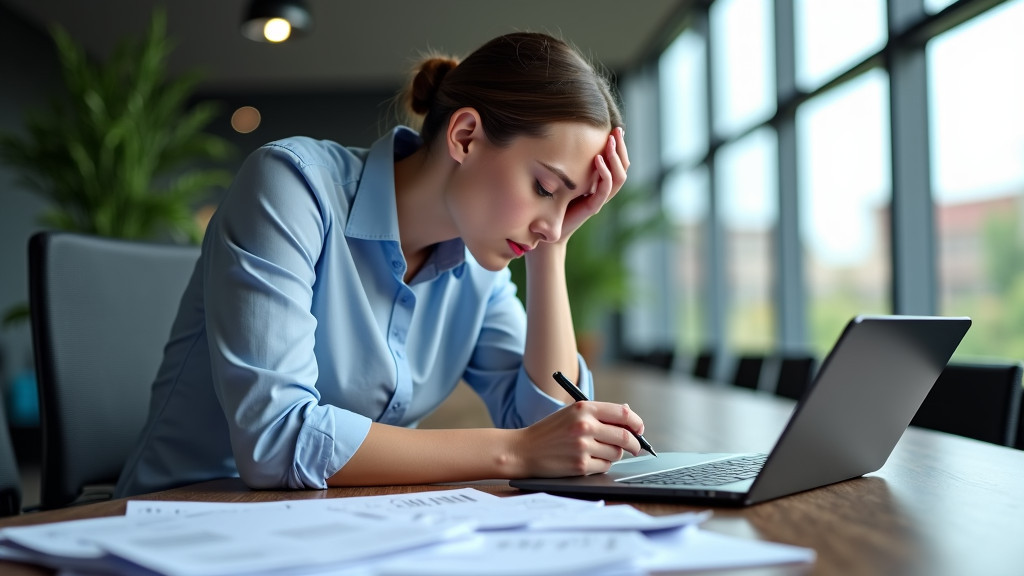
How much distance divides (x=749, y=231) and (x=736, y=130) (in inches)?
25.6

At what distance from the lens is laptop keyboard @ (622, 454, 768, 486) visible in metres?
0.91

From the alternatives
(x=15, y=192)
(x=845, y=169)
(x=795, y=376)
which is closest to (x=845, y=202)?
(x=845, y=169)

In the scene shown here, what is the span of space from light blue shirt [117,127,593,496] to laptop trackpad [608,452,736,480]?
0.25m

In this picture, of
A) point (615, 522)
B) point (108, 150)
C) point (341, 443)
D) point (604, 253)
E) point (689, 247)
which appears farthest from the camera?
point (689, 247)

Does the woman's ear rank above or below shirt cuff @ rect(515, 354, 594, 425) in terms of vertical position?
above

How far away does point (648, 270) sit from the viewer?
8.03 metres

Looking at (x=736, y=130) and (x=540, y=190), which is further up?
(x=736, y=130)

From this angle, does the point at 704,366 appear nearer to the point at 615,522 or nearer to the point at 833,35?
the point at 833,35

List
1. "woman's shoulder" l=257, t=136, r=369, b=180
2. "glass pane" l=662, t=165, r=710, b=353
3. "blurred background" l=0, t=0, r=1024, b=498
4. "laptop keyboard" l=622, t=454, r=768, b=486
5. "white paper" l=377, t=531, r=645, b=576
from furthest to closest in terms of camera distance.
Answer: "glass pane" l=662, t=165, r=710, b=353 < "blurred background" l=0, t=0, r=1024, b=498 < "woman's shoulder" l=257, t=136, r=369, b=180 < "laptop keyboard" l=622, t=454, r=768, b=486 < "white paper" l=377, t=531, r=645, b=576

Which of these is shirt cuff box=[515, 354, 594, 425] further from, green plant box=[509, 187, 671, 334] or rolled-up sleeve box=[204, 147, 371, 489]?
green plant box=[509, 187, 671, 334]

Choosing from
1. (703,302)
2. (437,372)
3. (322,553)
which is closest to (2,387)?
(703,302)

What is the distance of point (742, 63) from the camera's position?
5746 millimetres

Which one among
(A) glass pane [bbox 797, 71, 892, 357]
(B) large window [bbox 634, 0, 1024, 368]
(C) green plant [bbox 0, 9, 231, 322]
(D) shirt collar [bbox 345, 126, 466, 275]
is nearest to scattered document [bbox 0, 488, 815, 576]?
(D) shirt collar [bbox 345, 126, 466, 275]

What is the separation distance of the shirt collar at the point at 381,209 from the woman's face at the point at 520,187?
9 cm
